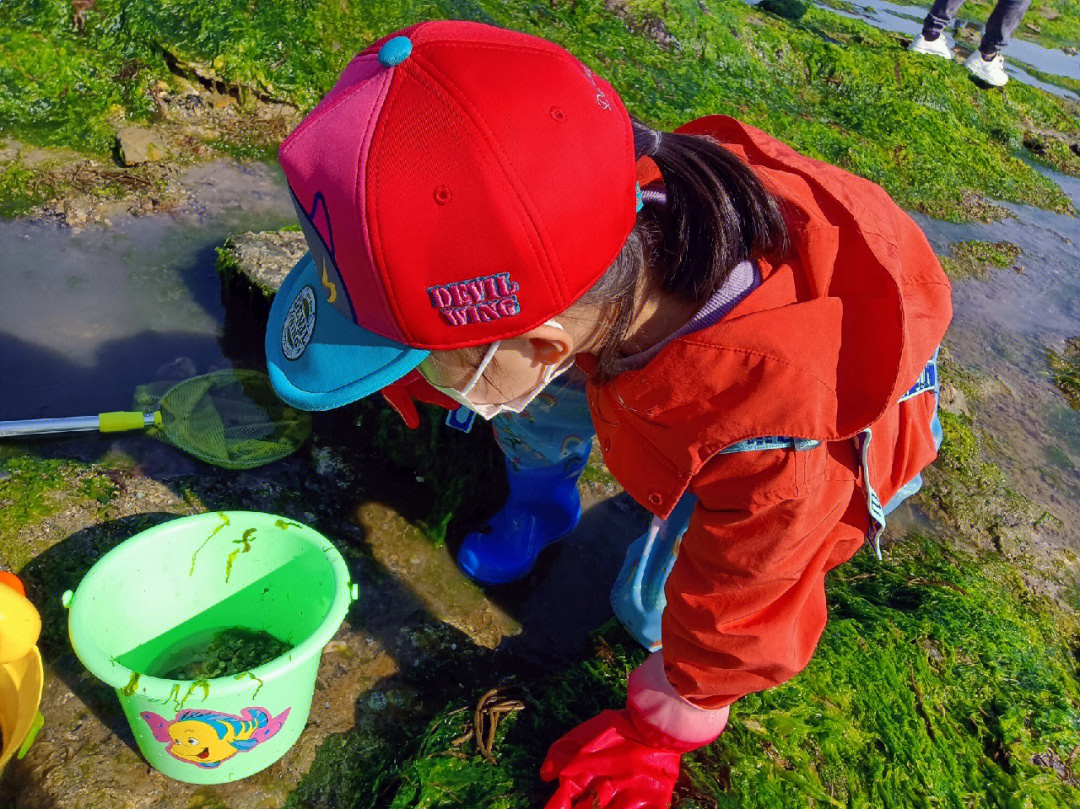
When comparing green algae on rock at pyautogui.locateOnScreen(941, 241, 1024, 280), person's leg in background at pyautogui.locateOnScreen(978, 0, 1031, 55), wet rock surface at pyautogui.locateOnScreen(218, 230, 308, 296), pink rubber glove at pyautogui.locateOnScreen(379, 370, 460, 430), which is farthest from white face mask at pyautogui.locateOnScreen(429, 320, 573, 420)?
person's leg in background at pyautogui.locateOnScreen(978, 0, 1031, 55)

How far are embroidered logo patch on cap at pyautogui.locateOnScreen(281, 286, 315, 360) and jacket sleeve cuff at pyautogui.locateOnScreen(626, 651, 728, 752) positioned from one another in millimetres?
1124

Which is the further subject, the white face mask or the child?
the white face mask

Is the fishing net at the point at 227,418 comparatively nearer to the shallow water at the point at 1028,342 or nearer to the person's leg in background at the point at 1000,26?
the shallow water at the point at 1028,342

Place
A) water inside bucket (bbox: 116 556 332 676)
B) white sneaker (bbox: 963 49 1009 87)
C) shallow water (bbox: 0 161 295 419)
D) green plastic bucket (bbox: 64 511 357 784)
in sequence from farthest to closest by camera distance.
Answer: white sneaker (bbox: 963 49 1009 87), shallow water (bbox: 0 161 295 419), water inside bucket (bbox: 116 556 332 676), green plastic bucket (bbox: 64 511 357 784)

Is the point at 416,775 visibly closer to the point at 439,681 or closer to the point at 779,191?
the point at 439,681

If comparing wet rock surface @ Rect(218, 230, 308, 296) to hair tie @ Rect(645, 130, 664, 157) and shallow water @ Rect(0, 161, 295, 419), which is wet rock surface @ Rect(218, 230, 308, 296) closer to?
shallow water @ Rect(0, 161, 295, 419)

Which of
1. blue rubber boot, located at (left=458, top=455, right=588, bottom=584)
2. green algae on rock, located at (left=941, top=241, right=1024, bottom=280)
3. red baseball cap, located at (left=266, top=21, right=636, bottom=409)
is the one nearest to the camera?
red baseball cap, located at (left=266, top=21, right=636, bottom=409)

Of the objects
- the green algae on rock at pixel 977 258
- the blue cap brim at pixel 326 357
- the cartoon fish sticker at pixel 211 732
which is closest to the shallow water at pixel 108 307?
the cartoon fish sticker at pixel 211 732

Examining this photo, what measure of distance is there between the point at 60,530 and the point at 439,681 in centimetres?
128

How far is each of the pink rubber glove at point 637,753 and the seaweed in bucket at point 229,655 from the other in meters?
0.90

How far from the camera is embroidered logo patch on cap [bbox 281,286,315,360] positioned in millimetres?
1720

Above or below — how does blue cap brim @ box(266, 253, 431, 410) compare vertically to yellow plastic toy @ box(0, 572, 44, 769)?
above

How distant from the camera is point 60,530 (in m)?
2.49

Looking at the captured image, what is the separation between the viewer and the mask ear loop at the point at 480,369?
5.29 feet
